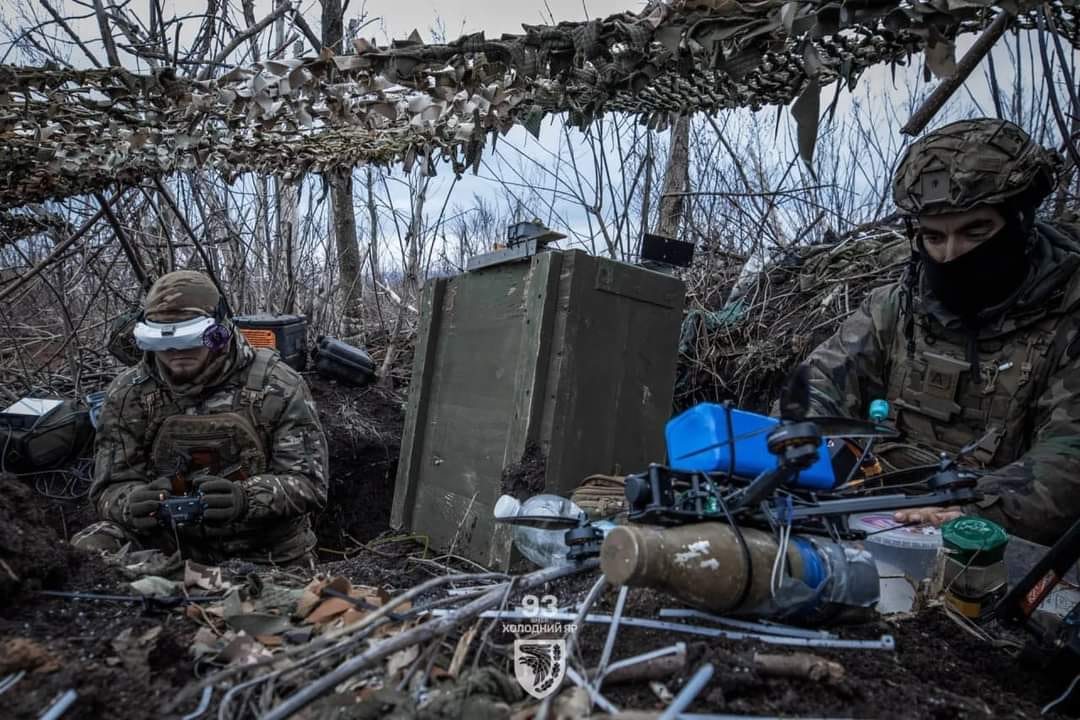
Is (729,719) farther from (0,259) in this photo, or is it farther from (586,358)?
(0,259)

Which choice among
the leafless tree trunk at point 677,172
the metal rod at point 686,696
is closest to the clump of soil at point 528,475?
the metal rod at point 686,696

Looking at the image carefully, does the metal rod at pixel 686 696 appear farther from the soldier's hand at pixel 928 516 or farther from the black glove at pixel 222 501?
the black glove at pixel 222 501

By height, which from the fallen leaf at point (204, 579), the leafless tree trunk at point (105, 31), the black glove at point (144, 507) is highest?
the leafless tree trunk at point (105, 31)

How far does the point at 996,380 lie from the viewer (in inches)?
120

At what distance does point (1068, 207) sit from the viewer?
5199 mm

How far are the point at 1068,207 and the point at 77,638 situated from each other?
6203 millimetres

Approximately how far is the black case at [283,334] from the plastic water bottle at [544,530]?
4001mm

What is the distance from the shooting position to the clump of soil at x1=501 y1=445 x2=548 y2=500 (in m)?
3.09

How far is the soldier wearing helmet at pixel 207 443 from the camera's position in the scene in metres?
3.61

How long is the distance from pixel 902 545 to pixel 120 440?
3701 mm

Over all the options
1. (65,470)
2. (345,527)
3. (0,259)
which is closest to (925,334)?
(345,527)

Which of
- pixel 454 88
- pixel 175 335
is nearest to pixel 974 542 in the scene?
pixel 454 88

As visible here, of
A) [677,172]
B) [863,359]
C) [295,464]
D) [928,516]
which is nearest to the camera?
[928,516]

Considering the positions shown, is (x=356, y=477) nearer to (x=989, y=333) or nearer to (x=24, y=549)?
(x=24, y=549)
